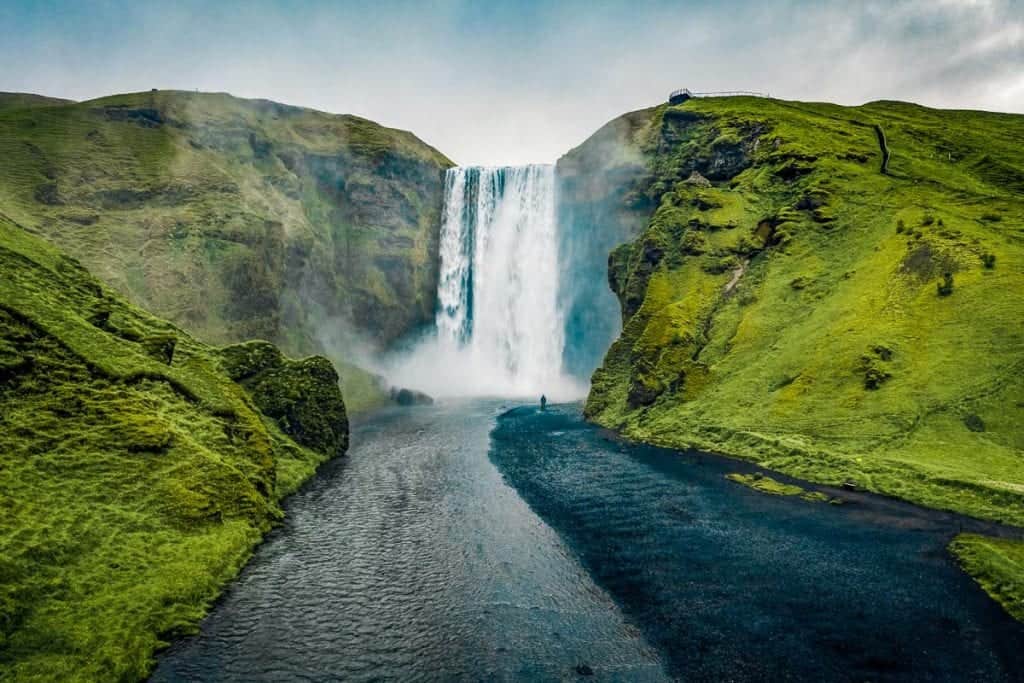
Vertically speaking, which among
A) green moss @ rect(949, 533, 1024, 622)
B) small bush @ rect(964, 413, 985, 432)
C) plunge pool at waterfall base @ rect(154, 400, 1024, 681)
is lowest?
plunge pool at waterfall base @ rect(154, 400, 1024, 681)

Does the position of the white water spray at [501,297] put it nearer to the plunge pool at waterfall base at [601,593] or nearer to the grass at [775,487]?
the grass at [775,487]

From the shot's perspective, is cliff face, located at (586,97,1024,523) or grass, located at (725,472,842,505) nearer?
grass, located at (725,472,842,505)

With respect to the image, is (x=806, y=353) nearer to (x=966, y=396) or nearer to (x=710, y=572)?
(x=966, y=396)

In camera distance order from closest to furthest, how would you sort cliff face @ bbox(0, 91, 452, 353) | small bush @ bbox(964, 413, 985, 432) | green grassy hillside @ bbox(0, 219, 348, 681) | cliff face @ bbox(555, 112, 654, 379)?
1. green grassy hillside @ bbox(0, 219, 348, 681)
2. small bush @ bbox(964, 413, 985, 432)
3. cliff face @ bbox(0, 91, 452, 353)
4. cliff face @ bbox(555, 112, 654, 379)

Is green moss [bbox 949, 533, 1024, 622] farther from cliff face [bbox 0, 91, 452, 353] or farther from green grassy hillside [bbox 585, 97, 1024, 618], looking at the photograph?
cliff face [bbox 0, 91, 452, 353]

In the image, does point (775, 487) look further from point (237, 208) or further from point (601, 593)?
point (237, 208)

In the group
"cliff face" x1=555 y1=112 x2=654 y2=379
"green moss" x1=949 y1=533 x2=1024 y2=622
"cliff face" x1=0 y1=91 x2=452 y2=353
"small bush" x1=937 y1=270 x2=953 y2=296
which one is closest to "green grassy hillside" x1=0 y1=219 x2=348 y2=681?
"green moss" x1=949 y1=533 x2=1024 y2=622

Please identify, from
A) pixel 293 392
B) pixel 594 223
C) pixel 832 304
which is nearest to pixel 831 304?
pixel 832 304

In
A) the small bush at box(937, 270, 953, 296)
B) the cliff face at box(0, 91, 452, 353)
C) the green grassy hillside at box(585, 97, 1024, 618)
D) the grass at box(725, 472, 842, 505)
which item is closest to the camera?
the grass at box(725, 472, 842, 505)
